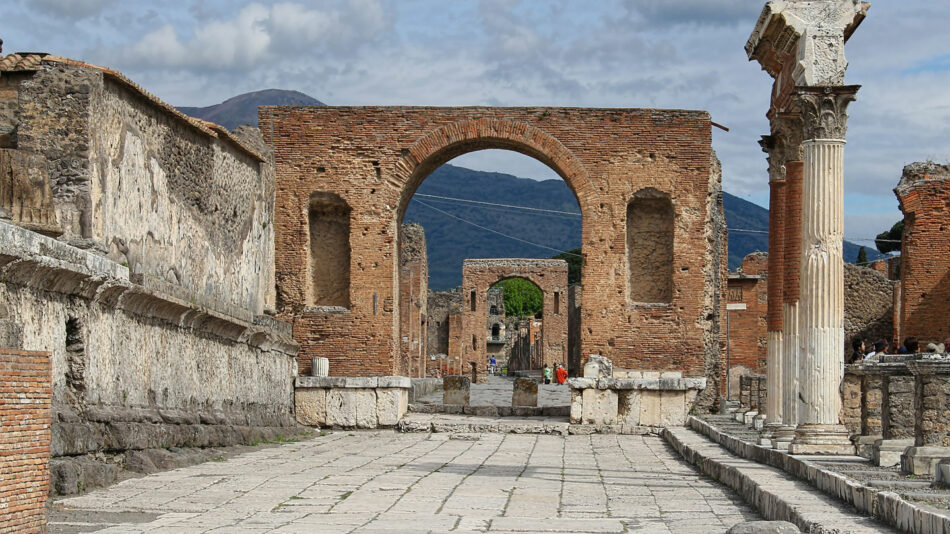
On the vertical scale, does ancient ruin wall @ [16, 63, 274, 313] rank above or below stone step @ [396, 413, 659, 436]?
above

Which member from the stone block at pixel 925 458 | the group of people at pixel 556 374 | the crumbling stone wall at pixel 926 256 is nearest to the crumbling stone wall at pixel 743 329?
the crumbling stone wall at pixel 926 256

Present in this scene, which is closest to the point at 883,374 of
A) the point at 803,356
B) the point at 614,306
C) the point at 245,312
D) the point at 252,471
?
the point at 803,356

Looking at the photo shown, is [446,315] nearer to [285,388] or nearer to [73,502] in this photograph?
[285,388]

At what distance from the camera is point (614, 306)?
20.2 metres

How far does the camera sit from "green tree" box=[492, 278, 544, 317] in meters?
88.2

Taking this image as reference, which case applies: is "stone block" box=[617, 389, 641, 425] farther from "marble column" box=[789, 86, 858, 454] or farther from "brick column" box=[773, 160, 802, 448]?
"marble column" box=[789, 86, 858, 454]

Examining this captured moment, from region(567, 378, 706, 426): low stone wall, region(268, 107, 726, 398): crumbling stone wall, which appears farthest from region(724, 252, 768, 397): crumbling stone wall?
region(567, 378, 706, 426): low stone wall

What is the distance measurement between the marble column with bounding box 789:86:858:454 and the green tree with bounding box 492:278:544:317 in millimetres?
75171

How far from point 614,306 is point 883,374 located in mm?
9637

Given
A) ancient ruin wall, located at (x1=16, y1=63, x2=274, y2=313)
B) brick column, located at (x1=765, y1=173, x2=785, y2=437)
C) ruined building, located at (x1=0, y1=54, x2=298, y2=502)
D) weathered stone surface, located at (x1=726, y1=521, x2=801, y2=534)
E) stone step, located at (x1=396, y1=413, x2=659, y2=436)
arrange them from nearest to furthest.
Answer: weathered stone surface, located at (x1=726, y1=521, x2=801, y2=534) → ruined building, located at (x1=0, y1=54, x2=298, y2=502) → ancient ruin wall, located at (x1=16, y1=63, x2=274, y2=313) → brick column, located at (x1=765, y1=173, x2=785, y2=437) → stone step, located at (x1=396, y1=413, x2=659, y2=436)

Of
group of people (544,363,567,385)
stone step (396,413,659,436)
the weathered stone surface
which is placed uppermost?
the weathered stone surface

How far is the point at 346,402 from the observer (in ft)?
62.2

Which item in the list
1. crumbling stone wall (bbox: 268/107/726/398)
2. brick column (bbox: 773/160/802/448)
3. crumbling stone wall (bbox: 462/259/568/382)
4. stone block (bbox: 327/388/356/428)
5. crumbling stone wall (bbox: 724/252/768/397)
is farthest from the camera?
crumbling stone wall (bbox: 462/259/568/382)

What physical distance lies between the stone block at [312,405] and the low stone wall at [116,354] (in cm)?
334
